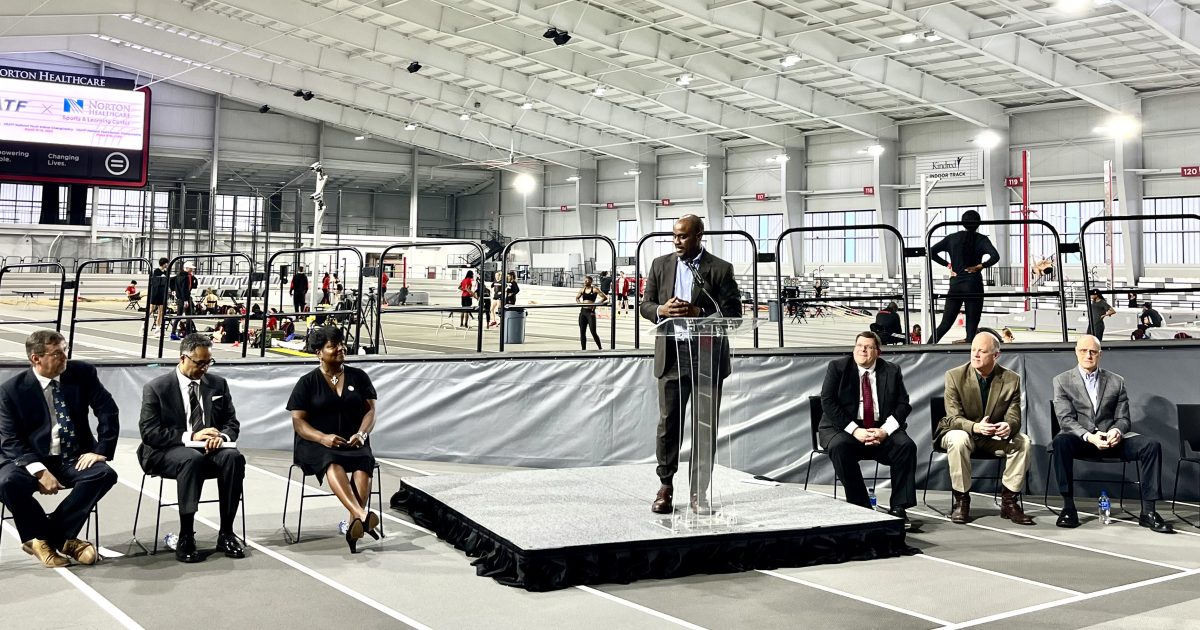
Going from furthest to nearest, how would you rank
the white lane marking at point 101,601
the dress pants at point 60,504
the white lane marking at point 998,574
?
the dress pants at point 60,504
the white lane marking at point 998,574
the white lane marking at point 101,601

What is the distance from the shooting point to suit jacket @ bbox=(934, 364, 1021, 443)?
629 cm

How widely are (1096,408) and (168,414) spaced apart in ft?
20.0

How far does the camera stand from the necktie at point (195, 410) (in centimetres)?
550

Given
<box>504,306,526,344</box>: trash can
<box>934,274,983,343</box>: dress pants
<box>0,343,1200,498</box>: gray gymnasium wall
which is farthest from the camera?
<box>504,306,526,344</box>: trash can

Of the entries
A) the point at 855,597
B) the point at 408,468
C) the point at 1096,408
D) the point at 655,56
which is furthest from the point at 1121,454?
the point at 655,56

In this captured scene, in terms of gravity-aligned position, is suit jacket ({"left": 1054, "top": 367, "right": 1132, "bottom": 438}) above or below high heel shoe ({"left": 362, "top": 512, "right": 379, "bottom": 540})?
above

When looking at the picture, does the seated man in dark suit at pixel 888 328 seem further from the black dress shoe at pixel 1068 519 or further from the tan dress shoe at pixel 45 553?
the tan dress shoe at pixel 45 553

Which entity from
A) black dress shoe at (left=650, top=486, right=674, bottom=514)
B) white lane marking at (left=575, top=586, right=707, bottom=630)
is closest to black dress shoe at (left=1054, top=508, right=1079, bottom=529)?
black dress shoe at (left=650, top=486, right=674, bottom=514)

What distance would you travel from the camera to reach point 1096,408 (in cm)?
629

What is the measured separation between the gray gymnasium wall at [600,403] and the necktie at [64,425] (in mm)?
3908

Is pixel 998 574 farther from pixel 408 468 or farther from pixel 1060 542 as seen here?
pixel 408 468

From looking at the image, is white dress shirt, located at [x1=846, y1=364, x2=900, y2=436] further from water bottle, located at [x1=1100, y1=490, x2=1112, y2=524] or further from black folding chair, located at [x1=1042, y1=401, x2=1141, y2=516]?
water bottle, located at [x1=1100, y1=490, x2=1112, y2=524]

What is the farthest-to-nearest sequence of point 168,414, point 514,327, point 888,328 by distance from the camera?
point 514,327 < point 888,328 < point 168,414

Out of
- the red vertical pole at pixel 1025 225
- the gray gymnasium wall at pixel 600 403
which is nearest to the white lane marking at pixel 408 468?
the gray gymnasium wall at pixel 600 403
